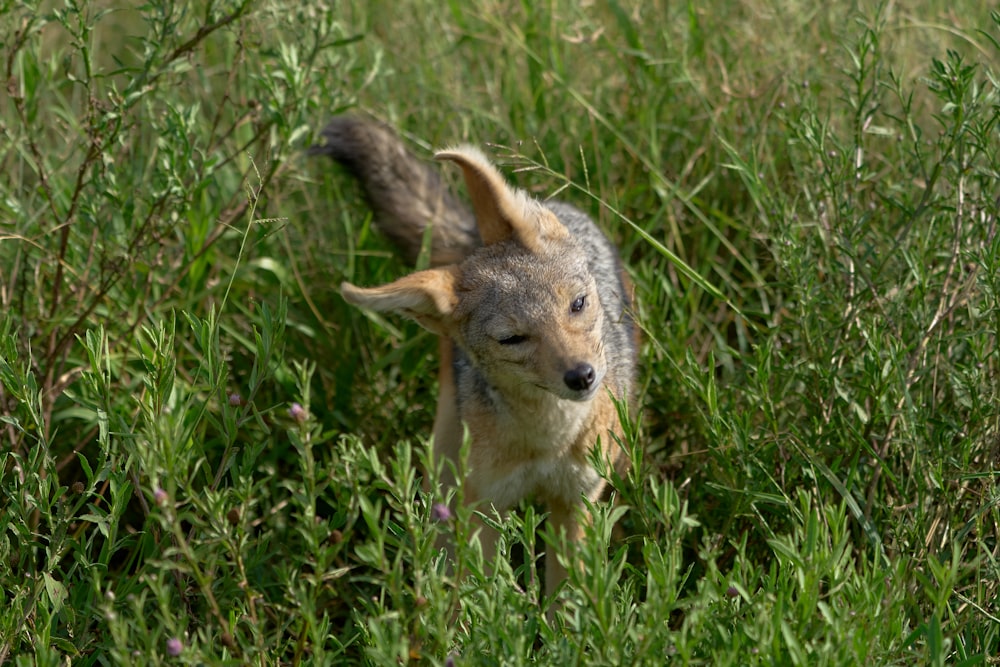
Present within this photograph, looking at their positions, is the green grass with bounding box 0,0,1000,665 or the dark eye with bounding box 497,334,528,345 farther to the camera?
the dark eye with bounding box 497,334,528,345

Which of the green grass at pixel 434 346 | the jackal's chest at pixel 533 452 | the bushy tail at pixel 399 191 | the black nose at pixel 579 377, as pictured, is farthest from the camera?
the bushy tail at pixel 399 191

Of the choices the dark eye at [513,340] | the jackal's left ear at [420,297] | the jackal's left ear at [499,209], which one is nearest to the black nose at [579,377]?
the dark eye at [513,340]

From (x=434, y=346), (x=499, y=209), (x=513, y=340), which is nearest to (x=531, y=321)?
(x=513, y=340)

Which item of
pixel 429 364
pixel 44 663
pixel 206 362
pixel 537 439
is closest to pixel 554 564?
pixel 537 439

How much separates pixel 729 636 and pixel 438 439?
73.1 inches

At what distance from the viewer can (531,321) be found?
342cm

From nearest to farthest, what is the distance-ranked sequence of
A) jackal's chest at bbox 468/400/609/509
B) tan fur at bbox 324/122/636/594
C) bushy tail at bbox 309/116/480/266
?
1. tan fur at bbox 324/122/636/594
2. jackal's chest at bbox 468/400/609/509
3. bushy tail at bbox 309/116/480/266

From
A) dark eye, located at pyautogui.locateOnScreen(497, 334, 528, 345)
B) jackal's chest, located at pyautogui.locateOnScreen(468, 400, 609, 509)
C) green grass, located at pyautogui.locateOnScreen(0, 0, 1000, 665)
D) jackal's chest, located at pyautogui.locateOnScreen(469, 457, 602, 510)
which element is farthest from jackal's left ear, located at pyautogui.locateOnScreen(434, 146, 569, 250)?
jackal's chest, located at pyautogui.locateOnScreen(469, 457, 602, 510)

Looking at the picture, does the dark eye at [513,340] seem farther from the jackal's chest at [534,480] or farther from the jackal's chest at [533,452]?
the jackal's chest at [534,480]

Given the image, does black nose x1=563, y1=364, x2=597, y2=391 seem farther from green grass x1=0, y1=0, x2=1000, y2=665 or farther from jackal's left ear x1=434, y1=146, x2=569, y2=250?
jackal's left ear x1=434, y1=146, x2=569, y2=250

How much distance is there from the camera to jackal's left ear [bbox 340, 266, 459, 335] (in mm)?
3250

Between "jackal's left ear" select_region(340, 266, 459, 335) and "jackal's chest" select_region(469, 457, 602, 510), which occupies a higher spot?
"jackal's left ear" select_region(340, 266, 459, 335)

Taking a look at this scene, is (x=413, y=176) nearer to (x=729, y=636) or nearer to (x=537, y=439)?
(x=537, y=439)

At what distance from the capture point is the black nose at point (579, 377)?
10.6 feet
